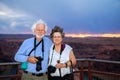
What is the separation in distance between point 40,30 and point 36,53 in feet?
0.93

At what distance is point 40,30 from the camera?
283 centimetres

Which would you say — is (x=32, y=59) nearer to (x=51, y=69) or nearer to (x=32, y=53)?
(x=32, y=53)

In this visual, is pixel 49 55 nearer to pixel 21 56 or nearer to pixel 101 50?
pixel 21 56

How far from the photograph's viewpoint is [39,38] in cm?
287

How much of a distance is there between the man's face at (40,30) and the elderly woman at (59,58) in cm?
12

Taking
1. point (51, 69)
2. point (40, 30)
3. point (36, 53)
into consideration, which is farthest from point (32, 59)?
point (40, 30)

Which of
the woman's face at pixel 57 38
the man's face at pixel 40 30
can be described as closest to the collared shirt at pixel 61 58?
the woman's face at pixel 57 38

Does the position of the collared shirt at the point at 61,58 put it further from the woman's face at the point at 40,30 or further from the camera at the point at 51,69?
the woman's face at the point at 40,30

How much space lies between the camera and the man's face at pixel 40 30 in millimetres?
2826

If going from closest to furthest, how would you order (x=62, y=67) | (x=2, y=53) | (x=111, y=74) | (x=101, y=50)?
(x=62, y=67), (x=111, y=74), (x=101, y=50), (x=2, y=53)

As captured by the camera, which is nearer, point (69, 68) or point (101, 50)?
point (69, 68)

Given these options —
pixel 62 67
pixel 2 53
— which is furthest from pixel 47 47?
pixel 2 53

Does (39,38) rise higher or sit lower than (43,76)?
higher

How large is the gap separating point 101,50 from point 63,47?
47790 millimetres
